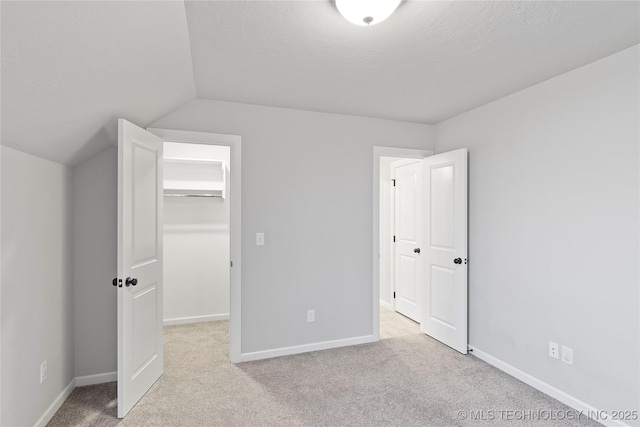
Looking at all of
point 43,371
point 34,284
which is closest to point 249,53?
point 34,284

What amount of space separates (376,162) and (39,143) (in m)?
2.73

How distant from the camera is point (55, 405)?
2.26 meters

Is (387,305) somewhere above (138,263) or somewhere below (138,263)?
below

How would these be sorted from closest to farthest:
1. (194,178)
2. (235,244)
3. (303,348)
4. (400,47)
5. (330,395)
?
(400,47), (330,395), (235,244), (303,348), (194,178)

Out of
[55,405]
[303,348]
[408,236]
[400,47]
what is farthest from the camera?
[408,236]

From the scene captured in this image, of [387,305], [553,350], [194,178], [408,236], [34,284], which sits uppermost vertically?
[194,178]

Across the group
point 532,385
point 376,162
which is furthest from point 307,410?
point 376,162

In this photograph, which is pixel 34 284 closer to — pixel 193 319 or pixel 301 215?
pixel 301 215

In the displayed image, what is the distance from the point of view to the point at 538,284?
102 inches

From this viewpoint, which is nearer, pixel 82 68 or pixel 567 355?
pixel 82 68

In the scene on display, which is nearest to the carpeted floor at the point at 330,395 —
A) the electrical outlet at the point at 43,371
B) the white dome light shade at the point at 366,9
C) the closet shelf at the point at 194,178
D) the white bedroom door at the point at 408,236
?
the electrical outlet at the point at 43,371

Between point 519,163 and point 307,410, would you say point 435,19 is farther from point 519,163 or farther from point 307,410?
point 307,410

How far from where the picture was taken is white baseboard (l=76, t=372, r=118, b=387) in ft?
8.59

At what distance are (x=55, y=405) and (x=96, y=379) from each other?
1.32ft
